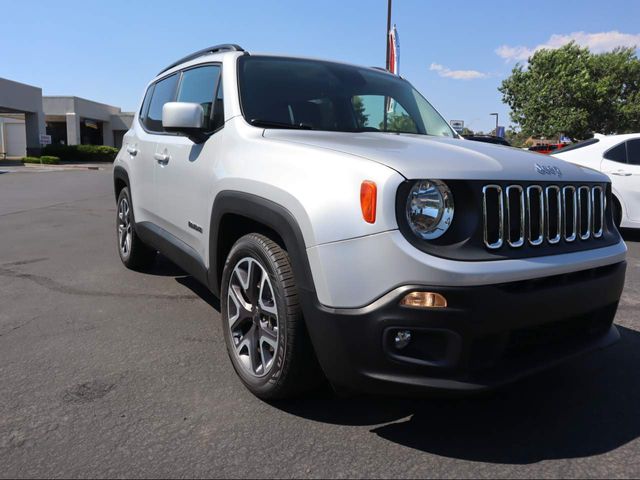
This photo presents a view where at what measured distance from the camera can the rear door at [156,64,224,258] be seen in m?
3.35

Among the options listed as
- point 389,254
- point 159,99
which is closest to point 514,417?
point 389,254

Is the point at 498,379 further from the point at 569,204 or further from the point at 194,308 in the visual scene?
the point at 194,308

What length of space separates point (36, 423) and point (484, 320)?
6.82ft

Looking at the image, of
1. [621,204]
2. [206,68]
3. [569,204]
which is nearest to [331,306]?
[569,204]

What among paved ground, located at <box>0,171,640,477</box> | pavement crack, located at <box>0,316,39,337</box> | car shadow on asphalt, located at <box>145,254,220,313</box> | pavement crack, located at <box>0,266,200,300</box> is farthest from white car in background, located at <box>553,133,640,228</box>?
pavement crack, located at <box>0,316,39,337</box>

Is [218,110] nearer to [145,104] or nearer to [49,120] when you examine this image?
[145,104]

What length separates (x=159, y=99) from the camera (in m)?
4.88

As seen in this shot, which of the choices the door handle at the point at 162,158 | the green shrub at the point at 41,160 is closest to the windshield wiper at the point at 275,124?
the door handle at the point at 162,158

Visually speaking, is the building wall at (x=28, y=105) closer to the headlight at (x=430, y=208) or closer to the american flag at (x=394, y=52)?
the american flag at (x=394, y=52)

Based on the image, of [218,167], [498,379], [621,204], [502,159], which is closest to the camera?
[498,379]

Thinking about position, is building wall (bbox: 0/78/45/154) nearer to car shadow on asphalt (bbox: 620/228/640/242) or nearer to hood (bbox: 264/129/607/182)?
car shadow on asphalt (bbox: 620/228/640/242)

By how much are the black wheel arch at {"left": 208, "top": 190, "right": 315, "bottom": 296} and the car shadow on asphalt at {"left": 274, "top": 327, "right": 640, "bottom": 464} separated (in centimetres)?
79

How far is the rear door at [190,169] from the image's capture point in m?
3.35

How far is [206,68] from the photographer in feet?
12.6
